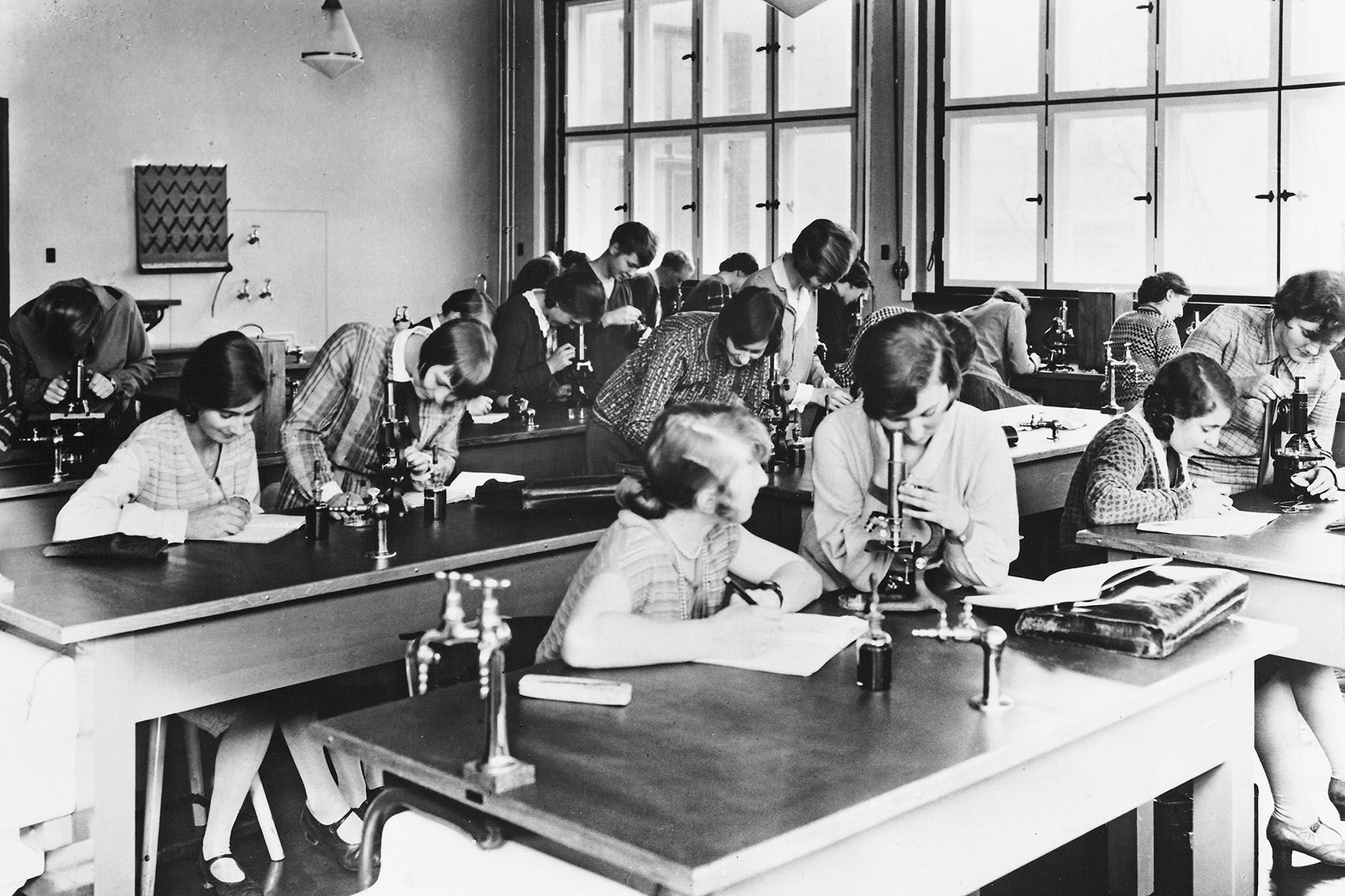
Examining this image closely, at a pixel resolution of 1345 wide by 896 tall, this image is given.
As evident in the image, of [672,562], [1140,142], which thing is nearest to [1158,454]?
[672,562]

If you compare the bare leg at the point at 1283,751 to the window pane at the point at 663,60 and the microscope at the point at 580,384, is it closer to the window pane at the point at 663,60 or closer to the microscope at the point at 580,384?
the microscope at the point at 580,384

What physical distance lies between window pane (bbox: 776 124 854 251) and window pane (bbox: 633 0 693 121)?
105cm

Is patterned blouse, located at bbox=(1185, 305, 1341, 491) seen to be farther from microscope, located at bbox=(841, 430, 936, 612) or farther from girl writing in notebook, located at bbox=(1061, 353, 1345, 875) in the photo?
microscope, located at bbox=(841, 430, 936, 612)

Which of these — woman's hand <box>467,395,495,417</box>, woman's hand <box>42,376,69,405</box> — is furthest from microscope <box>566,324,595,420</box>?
woman's hand <box>42,376,69,405</box>

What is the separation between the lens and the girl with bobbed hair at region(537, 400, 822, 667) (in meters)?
2.53

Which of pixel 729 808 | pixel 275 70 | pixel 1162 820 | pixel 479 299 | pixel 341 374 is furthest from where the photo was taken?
pixel 275 70

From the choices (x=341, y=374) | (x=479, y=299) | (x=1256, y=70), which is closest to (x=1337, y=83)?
(x=1256, y=70)

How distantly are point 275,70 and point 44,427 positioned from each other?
20.3 ft

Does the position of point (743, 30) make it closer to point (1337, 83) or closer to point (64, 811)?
point (1337, 83)

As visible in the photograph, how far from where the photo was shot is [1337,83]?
8273mm

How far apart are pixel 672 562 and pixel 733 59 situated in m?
8.77

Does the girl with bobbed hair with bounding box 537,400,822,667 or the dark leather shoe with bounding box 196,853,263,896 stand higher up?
the girl with bobbed hair with bounding box 537,400,822,667

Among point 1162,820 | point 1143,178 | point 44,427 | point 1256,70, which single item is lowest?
point 1162,820

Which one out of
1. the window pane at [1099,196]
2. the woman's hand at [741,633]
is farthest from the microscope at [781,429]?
the window pane at [1099,196]
